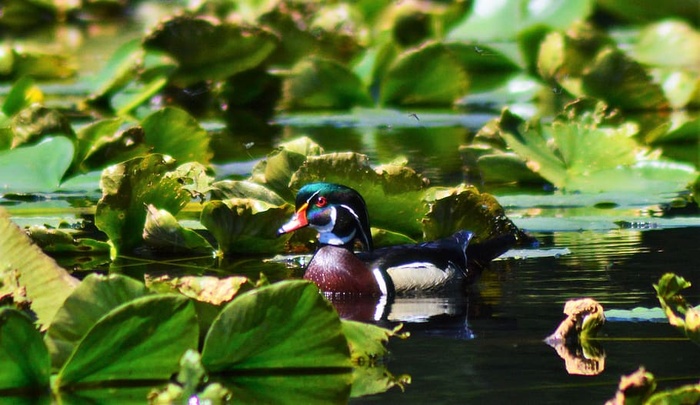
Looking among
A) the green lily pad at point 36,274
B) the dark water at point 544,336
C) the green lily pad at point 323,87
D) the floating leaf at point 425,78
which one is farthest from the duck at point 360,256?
the green lily pad at point 323,87

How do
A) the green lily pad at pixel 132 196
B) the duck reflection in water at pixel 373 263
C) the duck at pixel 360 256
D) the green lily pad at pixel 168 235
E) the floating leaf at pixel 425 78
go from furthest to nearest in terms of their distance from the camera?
the floating leaf at pixel 425 78
the green lily pad at pixel 168 235
the green lily pad at pixel 132 196
the duck at pixel 360 256
the duck reflection in water at pixel 373 263

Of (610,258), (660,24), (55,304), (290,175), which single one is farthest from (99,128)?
(660,24)

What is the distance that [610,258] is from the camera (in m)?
5.33

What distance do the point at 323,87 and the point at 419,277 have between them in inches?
193

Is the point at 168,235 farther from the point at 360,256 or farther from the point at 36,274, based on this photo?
the point at 36,274

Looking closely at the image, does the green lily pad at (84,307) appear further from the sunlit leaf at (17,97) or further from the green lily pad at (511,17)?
the green lily pad at (511,17)

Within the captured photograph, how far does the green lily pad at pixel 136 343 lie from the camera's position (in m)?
3.24

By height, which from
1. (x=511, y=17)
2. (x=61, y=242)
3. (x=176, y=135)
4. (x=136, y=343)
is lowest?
(x=136, y=343)

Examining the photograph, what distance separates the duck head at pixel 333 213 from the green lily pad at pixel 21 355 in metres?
2.09

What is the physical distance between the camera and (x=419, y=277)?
5.03 m

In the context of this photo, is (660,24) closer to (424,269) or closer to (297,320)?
(424,269)

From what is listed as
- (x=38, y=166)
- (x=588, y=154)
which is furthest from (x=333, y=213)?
(x=588, y=154)

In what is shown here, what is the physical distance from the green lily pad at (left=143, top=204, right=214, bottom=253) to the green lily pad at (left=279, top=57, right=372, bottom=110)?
4009mm

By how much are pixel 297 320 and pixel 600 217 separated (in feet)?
9.39
